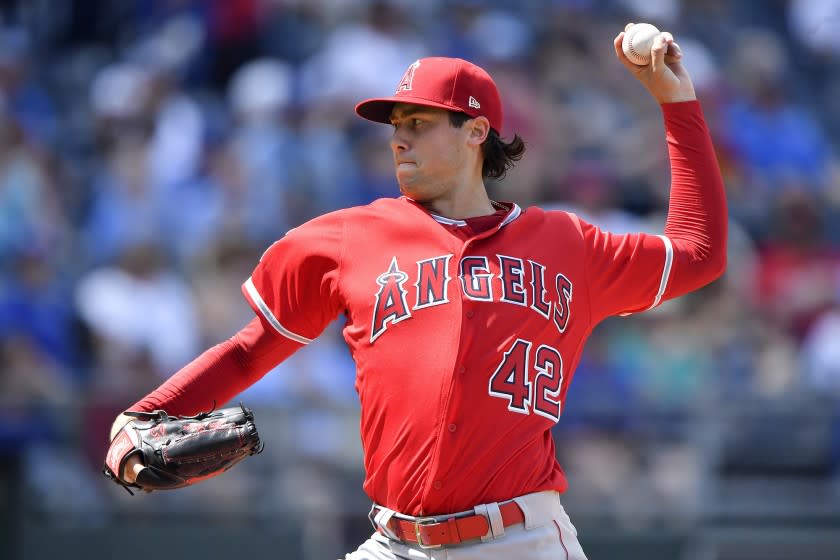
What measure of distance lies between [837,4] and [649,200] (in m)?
3.60

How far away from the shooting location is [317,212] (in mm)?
8203

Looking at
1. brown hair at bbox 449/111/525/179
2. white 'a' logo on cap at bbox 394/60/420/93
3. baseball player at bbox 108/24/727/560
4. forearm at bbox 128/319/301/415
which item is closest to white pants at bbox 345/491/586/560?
baseball player at bbox 108/24/727/560

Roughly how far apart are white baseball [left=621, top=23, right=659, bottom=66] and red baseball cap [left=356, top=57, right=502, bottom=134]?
0.41 metres

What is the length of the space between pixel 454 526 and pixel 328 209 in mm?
5431

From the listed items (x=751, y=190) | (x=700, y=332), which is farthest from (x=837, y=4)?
(x=700, y=332)

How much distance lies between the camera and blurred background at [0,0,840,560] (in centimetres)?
A: 657

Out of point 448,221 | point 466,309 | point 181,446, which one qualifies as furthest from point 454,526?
point 448,221

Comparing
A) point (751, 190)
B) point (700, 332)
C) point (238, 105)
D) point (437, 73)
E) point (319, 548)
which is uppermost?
point (437, 73)

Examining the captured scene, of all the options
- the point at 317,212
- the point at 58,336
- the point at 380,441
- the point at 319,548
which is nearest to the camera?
the point at 380,441

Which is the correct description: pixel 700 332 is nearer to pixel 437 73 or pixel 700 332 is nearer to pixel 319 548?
pixel 319 548

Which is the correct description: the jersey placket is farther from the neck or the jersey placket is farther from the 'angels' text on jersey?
the neck

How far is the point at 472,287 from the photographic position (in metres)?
3.24

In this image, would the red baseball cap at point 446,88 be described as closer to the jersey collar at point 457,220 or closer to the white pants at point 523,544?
the jersey collar at point 457,220

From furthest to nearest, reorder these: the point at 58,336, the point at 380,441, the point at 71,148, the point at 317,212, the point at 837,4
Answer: the point at 837,4, the point at 71,148, the point at 317,212, the point at 58,336, the point at 380,441
